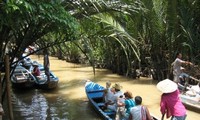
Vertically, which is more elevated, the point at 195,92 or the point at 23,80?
the point at 23,80

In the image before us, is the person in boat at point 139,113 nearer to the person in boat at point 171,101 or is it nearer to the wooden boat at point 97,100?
the person in boat at point 171,101

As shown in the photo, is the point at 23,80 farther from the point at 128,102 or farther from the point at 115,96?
the point at 128,102

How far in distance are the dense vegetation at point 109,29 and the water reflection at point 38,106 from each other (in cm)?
198

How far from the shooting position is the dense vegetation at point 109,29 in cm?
732

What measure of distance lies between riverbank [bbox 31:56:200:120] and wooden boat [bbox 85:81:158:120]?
1031 mm

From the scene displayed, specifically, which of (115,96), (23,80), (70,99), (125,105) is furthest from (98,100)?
(23,80)

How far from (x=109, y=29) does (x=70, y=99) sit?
4800mm

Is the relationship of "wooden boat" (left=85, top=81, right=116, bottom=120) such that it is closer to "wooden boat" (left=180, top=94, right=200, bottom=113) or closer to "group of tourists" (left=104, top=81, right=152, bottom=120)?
"group of tourists" (left=104, top=81, right=152, bottom=120)

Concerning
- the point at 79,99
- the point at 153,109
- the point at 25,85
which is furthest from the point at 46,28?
the point at 25,85

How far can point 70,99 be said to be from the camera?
14.0m

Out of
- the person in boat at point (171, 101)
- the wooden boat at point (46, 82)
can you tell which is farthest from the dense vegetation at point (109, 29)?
the person in boat at point (171, 101)

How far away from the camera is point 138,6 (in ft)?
31.9

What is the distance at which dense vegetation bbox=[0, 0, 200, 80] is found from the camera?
7.32 meters

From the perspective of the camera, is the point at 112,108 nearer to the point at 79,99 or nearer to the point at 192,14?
the point at 79,99
